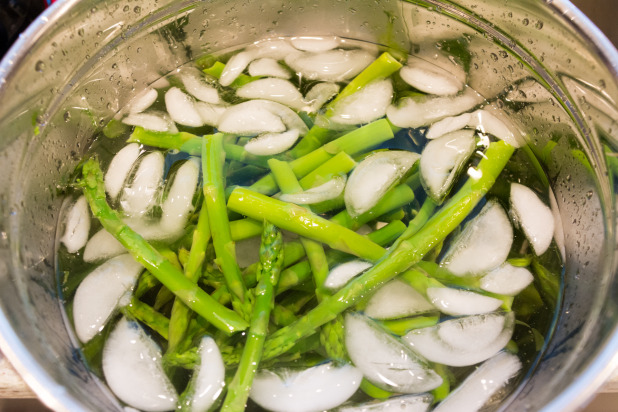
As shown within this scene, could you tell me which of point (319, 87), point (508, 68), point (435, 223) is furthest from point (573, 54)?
point (319, 87)

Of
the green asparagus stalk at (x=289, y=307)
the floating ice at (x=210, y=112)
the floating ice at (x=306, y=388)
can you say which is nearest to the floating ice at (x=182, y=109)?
the floating ice at (x=210, y=112)

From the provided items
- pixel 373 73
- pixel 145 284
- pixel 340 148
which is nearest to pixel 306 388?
pixel 145 284

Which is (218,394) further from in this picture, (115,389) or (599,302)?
(599,302)

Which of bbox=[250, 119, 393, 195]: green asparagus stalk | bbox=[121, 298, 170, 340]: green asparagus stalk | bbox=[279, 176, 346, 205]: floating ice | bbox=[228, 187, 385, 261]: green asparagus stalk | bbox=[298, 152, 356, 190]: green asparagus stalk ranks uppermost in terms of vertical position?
bbox=[250, 119, 393, 195]: green asparagus stalk

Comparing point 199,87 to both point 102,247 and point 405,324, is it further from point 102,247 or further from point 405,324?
point 405,324

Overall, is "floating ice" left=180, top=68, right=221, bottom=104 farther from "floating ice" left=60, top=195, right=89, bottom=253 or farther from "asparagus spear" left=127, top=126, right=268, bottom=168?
"floating ice" left=60, top=195, right=89, bottom=253

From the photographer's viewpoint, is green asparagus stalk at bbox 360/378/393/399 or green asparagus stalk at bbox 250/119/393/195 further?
green asparagus stalk at bbox 250/119/393/195

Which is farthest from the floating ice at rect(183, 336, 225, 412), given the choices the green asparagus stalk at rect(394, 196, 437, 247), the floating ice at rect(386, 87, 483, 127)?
the floating ice at rect(386, 87, 483, 127)
